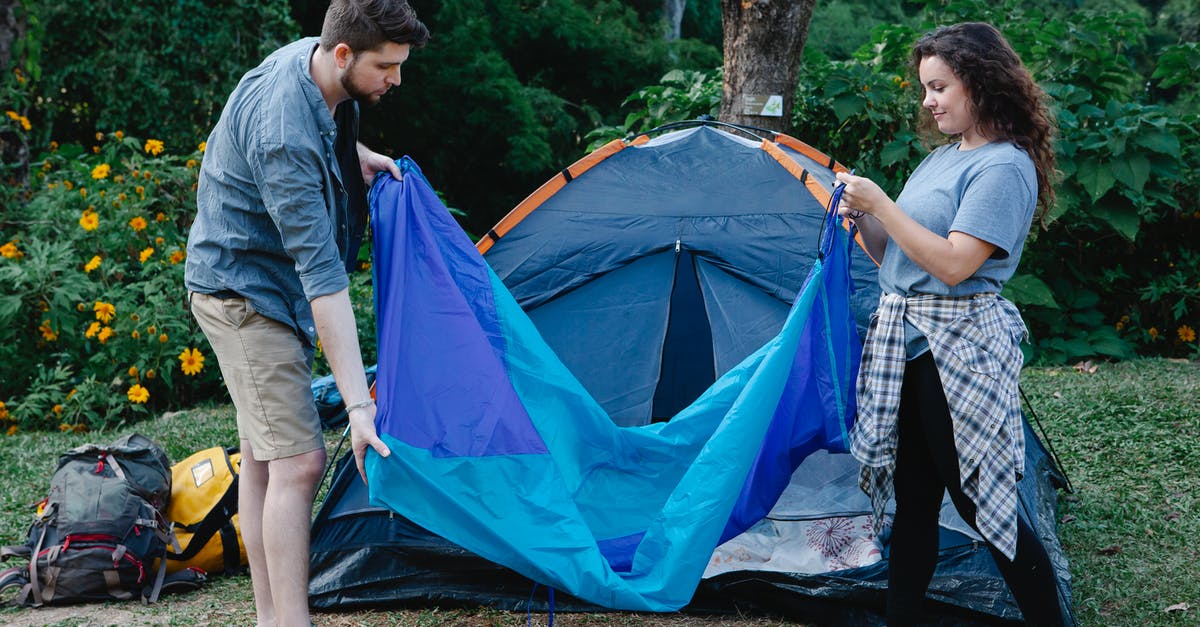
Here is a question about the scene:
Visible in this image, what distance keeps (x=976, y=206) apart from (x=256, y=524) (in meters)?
1.69

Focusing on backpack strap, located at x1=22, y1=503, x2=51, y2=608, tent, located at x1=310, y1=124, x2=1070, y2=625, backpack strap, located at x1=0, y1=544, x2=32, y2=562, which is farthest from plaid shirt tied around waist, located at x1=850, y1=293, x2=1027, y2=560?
backpack strap, located at x1=0, y1=544, x2=32, y2=562

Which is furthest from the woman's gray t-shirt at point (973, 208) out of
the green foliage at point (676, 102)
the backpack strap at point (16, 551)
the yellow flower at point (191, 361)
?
the yellow flower at point (191, 361)

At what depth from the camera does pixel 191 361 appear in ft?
15.9

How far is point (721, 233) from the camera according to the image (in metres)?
3.22

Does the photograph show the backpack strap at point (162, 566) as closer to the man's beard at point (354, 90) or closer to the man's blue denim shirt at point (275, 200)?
the man's blue denim shirt at point (275, 200)

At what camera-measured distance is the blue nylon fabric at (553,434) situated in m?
2.29

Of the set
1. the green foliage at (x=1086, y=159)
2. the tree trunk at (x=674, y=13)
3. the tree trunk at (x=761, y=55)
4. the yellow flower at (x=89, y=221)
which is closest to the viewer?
the tree trunk at (x=761, y=55)

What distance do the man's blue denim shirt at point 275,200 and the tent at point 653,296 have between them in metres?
0.87

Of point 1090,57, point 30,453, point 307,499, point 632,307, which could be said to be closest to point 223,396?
point 30,453

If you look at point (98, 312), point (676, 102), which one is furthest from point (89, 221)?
point (676, 102)

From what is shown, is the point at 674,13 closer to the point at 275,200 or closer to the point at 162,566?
the point at 162,566

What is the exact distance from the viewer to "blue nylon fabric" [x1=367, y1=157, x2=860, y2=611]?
90.4 inches

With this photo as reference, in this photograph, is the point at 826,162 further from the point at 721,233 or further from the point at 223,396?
the point at 223,396

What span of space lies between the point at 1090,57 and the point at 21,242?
5643mm
